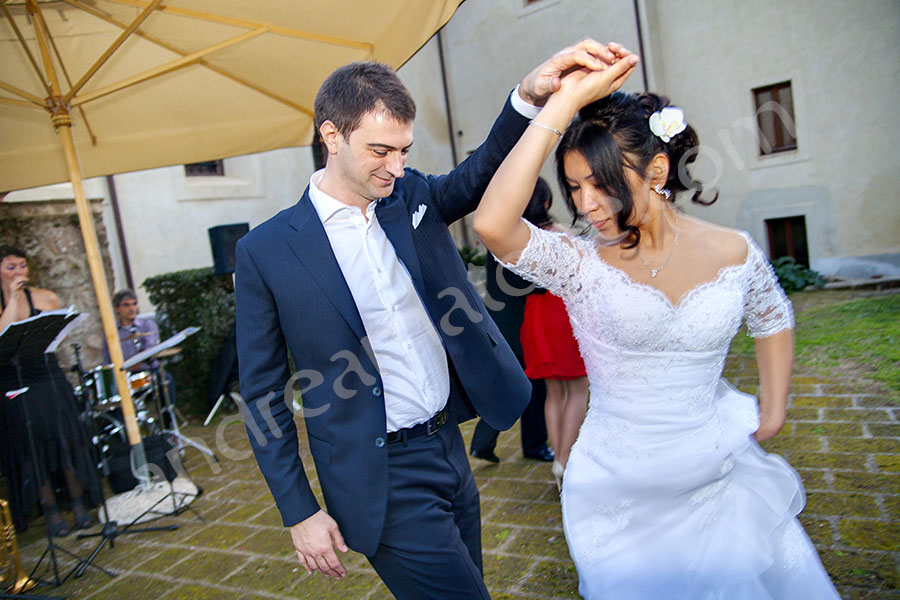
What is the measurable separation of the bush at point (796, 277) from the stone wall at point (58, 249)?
9.64m

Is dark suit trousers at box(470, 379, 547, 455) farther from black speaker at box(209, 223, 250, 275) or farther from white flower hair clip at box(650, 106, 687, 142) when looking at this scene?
black speaker at box(209, 223, 250, 275)

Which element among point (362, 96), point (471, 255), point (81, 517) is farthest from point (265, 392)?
point (471, 255)

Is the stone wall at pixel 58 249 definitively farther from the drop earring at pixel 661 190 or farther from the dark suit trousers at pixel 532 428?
the drop earring at pixel 661 190

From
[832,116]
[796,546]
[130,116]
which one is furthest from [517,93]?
[832,116]

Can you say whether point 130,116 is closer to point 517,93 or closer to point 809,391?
point 517,93

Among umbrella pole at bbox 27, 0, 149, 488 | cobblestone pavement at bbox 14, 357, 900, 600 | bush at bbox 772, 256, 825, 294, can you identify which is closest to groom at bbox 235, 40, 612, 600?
cobblestone pavement at bbox 14, 357, 900, 600

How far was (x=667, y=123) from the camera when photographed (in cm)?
192

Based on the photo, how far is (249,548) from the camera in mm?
4223

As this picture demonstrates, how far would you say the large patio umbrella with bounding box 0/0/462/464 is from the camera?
4051mm

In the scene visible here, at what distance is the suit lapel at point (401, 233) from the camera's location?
2.08m

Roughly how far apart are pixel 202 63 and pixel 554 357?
325 cm

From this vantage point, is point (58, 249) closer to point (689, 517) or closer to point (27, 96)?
point (27, 96)

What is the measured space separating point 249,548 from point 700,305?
3.41 metres

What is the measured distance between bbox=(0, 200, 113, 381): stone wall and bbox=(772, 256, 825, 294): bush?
964cm
